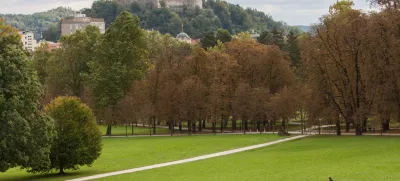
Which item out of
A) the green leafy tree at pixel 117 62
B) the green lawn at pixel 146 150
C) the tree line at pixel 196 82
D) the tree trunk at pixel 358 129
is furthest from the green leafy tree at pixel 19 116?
the green leafy tree at pixel 117 62

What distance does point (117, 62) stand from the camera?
89.1m

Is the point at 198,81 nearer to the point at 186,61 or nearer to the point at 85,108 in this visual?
the point at 186,61

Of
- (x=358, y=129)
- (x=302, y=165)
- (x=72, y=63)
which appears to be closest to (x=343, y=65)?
(x=358, y=129)

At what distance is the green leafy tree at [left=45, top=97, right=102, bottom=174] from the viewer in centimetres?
4647

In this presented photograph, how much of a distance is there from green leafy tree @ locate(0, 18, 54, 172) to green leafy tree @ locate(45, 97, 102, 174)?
2.17 metres

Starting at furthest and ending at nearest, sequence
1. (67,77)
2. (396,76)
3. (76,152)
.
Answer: (67,77) < (396,76) < (76,152)

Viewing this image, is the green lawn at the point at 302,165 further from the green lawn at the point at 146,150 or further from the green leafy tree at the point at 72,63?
the green leafy tree at the point at 72,63

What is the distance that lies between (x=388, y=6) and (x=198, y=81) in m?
26.7

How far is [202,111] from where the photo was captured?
83.6 metres

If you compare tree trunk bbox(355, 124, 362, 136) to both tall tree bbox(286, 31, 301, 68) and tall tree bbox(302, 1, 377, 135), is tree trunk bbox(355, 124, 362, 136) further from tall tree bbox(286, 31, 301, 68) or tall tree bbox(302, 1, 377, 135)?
tall tree bbox(286, 31, 301, 68)

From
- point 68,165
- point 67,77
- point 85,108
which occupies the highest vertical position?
point 67,77

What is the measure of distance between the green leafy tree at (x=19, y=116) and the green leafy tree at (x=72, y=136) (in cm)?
217

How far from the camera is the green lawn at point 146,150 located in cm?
4841

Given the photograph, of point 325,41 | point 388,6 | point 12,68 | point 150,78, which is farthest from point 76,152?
point 150,78
